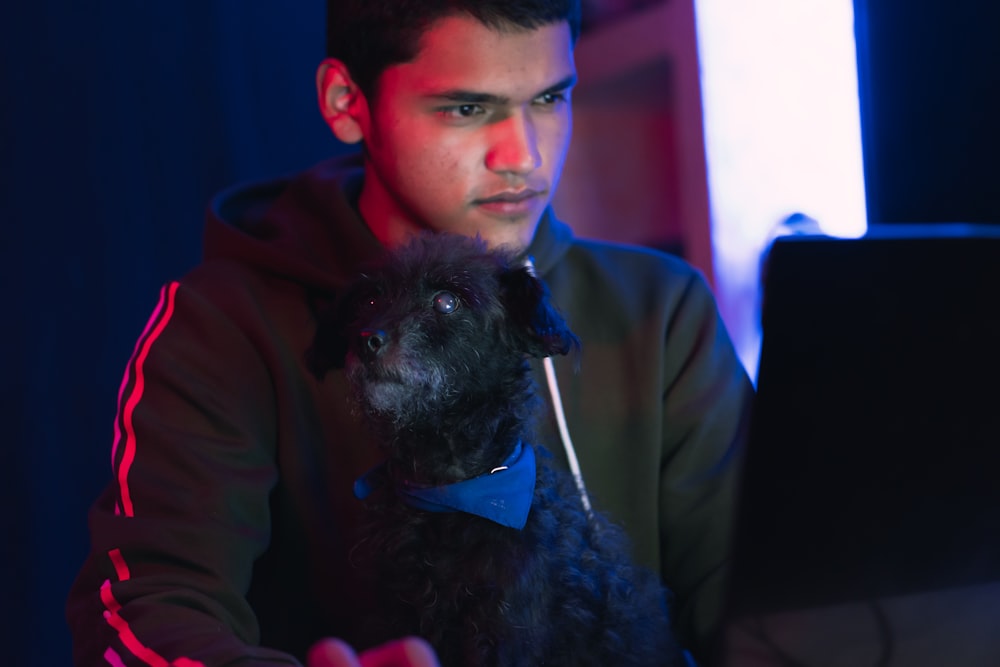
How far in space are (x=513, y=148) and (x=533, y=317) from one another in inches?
13.8

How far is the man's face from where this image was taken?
1.26 m

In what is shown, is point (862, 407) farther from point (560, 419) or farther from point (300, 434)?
point (300, 434)

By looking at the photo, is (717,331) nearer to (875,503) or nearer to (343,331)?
(343,331)

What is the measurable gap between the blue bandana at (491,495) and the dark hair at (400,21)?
631 mm

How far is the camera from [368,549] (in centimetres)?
105

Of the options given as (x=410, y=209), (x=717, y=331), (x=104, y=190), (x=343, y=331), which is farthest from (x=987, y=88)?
(x=104, y=190)

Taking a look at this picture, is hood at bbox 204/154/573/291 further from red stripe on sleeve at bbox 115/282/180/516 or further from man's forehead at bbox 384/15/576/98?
man's forehead at bbox 384/15/576/98

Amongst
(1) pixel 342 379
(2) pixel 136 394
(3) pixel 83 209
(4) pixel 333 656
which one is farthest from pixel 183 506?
(3) pixel 83 209

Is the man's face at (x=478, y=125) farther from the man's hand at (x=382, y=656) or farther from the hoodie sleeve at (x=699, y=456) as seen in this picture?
the man's hand at (x=382, y=656)

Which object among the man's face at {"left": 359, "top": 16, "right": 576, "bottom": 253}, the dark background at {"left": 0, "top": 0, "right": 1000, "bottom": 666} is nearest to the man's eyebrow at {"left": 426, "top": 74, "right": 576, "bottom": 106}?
the man's face at {"left": 359, "top": 16, "right": 576, "bottom": 253}

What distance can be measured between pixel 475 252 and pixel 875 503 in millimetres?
603

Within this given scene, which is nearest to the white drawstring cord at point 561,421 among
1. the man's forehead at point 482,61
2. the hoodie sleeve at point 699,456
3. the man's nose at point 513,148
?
the hoodie sleeve at point 699,456

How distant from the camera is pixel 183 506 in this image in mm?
1104

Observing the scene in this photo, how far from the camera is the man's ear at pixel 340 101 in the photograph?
56.7 inches
